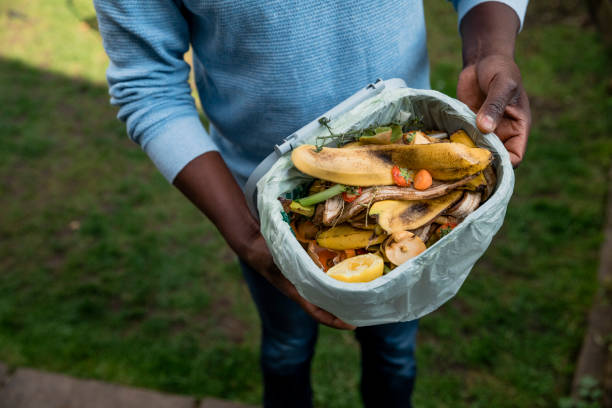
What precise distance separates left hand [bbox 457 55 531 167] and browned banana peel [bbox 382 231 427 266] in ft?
0.97

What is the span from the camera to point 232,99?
1.37m

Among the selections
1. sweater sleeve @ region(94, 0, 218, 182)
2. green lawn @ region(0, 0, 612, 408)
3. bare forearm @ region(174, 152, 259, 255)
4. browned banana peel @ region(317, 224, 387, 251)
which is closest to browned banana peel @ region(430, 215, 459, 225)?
browned banana peel @ region(317, 224, 387, 251)

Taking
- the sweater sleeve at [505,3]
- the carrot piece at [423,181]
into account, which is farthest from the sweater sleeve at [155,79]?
the sweater sleeve at [505,3]

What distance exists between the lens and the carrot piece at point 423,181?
1.12 metres

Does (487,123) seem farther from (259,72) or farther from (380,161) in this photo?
(259,72)

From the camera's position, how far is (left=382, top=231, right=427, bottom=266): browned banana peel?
104cm

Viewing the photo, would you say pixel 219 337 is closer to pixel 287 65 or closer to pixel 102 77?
pixel 287 65

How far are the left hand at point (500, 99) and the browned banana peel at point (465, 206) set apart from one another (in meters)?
0.15

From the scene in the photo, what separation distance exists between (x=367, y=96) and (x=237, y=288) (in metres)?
1.84

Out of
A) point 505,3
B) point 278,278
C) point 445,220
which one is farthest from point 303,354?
point 505,3

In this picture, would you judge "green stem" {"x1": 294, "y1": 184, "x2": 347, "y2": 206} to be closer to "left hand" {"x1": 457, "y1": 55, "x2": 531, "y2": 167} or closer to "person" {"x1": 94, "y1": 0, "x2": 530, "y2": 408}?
"person" {"x1": 94, "y1": 0, "x2": 530, "y2": 408}

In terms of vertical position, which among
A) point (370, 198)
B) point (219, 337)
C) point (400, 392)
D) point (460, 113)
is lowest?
point (219, 337)

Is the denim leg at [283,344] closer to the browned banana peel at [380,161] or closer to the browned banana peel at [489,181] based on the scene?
the browned banana peel at [380,161]

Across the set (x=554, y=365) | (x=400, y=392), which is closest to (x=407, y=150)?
(x=400, y=392)
